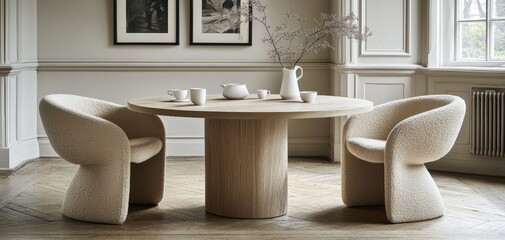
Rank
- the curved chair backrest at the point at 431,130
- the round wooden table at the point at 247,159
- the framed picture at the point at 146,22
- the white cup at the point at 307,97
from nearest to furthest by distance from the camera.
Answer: the curved chair backrest at the point at 431,130 < the round wooden table at the point at 247,159 < the white cup at the point at 307,97 < the framed picture at the point at 146,22

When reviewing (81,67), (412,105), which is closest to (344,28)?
(412,105)

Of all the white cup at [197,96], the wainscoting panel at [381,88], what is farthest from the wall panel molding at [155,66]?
the white cup at [197,96]

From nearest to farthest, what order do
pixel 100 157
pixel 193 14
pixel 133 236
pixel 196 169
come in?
pixel 133 236
pixel 100 157
pixel 196 169
pixel 193 14

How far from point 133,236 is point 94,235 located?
0.20 m

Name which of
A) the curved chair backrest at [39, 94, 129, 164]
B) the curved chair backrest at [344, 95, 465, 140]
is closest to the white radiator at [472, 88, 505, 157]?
the curved chair backrest at [344, 95, 465, 140]

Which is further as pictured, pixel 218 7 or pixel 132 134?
pixel 218 7

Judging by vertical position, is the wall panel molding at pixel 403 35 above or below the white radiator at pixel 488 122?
above

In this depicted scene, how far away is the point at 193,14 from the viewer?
Result: 22.5 ft

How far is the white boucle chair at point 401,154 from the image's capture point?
4.34 metres

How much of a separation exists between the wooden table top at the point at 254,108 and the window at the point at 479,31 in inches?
75.0

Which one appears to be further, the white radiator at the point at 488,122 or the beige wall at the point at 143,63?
the beige wall at the point at 143,63

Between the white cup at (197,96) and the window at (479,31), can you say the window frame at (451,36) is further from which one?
the white cup at (197,96)

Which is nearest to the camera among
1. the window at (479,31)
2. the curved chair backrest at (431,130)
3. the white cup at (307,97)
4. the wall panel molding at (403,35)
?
the curved chair backrest at (431,130)

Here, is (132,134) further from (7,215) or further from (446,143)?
(446,143)
